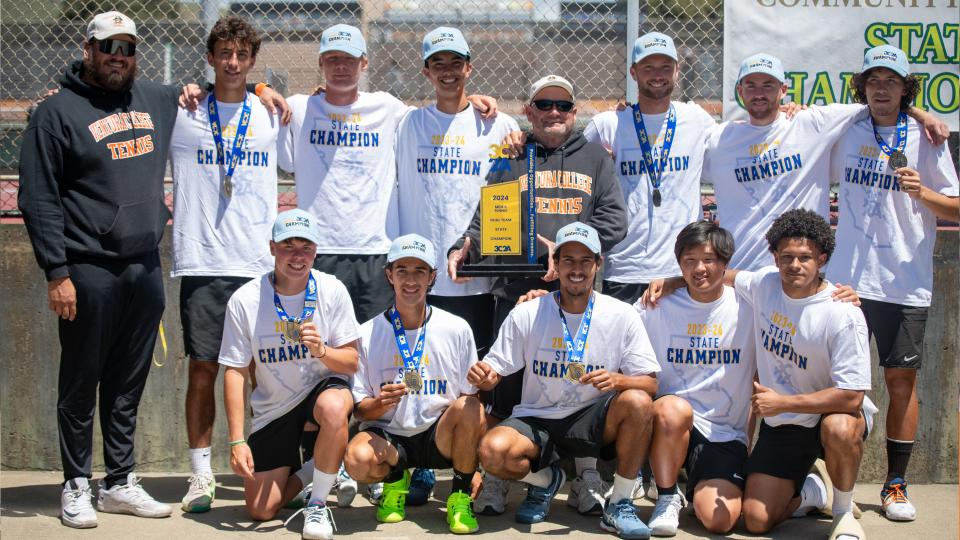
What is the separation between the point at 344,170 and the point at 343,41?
0.70m

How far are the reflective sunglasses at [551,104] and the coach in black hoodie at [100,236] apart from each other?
77.6 inches

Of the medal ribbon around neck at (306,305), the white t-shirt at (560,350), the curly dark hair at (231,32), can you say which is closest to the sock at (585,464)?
the white t-shirt at (560,350)

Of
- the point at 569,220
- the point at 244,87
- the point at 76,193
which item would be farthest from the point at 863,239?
the point at 76,193

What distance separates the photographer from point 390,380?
17.6ft

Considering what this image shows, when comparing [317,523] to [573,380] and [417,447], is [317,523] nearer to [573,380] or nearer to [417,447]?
[417,447]

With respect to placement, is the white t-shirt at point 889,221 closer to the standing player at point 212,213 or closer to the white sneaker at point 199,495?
the standing player at point 212,213

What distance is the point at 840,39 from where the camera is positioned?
21.2 ft

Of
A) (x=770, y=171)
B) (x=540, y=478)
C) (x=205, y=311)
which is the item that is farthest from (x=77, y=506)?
(x=770, y=171)

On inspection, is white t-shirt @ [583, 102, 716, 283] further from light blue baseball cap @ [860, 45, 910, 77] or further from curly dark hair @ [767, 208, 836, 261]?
light blue baseball cap @ [860, 45, 910, 77]

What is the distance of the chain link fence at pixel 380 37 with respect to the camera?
6.64 metres

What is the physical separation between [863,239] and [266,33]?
383cm

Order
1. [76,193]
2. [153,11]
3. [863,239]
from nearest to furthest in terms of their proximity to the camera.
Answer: [76,193] < [863,239] < [153,11]

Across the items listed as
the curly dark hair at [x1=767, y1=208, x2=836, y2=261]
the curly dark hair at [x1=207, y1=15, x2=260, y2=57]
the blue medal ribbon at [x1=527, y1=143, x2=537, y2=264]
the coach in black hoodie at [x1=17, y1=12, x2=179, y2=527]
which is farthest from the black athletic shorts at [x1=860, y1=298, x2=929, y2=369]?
the coach in black hoodie at [x1=17, y1=12, x2=179, y2=527]

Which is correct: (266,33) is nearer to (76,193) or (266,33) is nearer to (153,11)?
(153,11)
